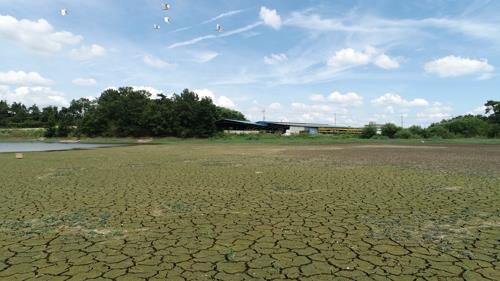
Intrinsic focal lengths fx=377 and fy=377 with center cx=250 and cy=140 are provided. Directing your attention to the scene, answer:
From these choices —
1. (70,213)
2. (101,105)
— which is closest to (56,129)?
(101,105)

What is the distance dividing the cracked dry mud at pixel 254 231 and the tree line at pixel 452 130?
2119 inches

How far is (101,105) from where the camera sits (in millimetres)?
80688

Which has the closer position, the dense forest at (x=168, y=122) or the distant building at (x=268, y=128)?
the dense forest at (x=168, y=122)

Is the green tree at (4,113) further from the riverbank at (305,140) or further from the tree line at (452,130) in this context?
the tree line at (452,130)

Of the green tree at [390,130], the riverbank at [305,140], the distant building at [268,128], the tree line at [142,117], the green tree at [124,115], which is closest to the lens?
the riverbank at [305,140]

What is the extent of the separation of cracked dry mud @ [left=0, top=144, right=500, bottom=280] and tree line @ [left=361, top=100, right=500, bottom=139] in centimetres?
5382

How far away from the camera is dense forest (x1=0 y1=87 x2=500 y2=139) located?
6369cm

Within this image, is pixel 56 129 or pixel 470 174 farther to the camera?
pixel 56 129

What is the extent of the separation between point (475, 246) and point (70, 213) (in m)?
7.22

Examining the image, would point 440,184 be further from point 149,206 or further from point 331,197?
point 149,206

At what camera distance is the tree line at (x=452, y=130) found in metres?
61.0

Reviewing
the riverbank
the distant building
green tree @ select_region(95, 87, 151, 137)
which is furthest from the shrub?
green tree @ select_region(95, 87, 151, 137)

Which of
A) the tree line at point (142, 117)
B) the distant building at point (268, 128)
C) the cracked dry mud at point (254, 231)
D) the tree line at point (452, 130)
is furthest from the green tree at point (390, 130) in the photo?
the cracked dry mud at point (254, 231)

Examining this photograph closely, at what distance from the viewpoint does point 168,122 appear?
7050 cm
